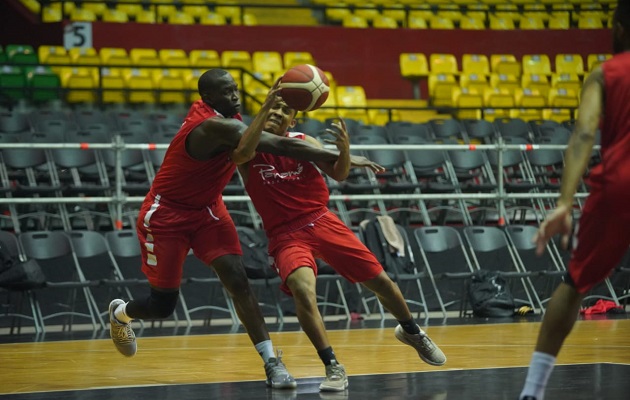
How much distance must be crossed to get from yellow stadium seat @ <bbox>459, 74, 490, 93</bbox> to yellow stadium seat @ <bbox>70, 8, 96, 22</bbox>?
7069 mm

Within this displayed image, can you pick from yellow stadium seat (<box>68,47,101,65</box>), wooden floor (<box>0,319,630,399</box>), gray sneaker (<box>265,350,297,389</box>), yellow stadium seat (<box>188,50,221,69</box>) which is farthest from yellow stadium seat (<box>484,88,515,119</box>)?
gray sneaker (<box>265,350,297,389</box>)

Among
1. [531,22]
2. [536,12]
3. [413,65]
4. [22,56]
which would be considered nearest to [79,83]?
[22,56]

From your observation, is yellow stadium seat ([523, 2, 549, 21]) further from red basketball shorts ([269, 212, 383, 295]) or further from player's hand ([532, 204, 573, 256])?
player's hand ([532, 204, 573, 256])

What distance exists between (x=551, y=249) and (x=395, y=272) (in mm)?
2431

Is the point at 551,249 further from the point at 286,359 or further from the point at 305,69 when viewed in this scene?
the point at 305,69

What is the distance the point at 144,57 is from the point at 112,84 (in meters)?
1.56

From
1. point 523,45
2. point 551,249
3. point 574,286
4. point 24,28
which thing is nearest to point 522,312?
point 551,249

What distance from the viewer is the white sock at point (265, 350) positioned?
5543 mm

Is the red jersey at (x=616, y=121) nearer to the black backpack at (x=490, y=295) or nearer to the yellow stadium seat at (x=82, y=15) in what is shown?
the black backpack at (x=490, y=295)

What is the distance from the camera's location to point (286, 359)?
7.11 m

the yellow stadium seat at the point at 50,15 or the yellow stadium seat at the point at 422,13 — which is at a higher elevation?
the yellow stadium seat at the point at 50,15

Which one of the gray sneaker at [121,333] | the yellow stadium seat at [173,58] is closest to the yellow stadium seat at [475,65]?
the yellow stadium seat at [173,58]

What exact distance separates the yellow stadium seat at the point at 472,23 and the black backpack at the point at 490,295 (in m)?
A: 10.8

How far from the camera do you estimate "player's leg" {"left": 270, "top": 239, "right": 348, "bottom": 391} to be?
17.0 ft
